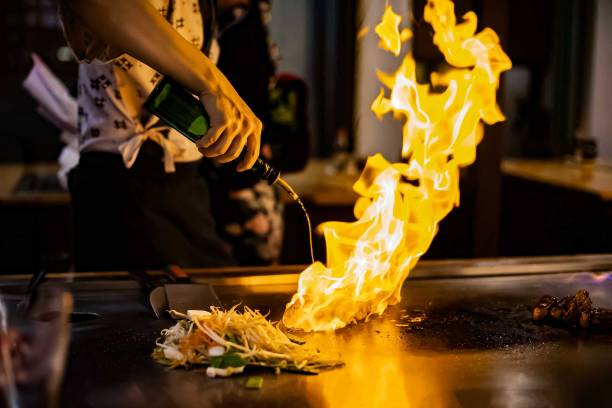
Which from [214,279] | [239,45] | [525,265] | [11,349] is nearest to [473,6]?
[239,45]

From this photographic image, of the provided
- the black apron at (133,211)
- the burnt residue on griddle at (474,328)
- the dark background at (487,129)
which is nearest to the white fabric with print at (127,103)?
the black apron at (133,211)

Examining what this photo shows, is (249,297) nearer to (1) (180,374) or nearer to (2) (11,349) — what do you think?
(1) (180,374)

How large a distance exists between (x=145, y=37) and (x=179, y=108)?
0.17 m

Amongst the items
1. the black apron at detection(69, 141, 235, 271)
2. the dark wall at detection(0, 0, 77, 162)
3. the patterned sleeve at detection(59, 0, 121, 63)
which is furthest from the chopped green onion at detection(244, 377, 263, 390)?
the dark wall at detection(0, 0, 77, 162)

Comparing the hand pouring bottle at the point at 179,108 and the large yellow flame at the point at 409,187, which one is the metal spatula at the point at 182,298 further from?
the hand pouring bottle at the point at 179,108

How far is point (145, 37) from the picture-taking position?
66.9 inches

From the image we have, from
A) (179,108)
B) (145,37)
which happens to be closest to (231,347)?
(179,108)

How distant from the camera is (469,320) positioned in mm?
1898

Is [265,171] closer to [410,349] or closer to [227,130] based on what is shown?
[227,130]

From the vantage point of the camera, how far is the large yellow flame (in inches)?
78.6

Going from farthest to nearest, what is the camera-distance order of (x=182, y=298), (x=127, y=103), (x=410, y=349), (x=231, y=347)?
(x=127, y=103), (x=182, y=298), (x=410, y=349), (x=231, y=347)

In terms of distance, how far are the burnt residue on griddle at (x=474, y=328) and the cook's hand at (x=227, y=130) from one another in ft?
1.84

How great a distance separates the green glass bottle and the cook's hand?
32 millimetres

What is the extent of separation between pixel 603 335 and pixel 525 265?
0.56 m
